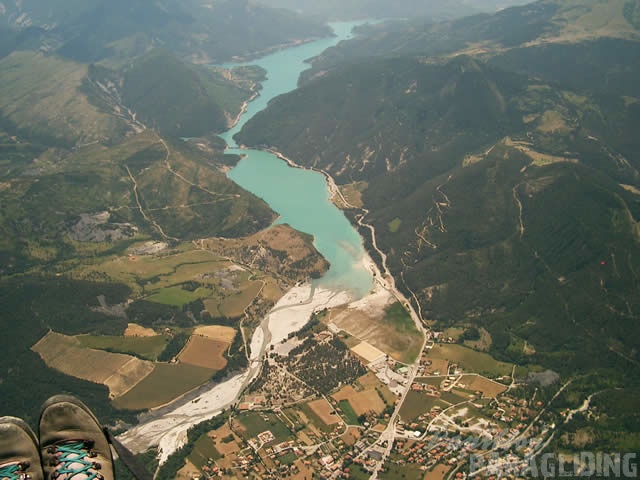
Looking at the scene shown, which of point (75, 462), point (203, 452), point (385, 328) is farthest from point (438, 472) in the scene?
point (75, 462)

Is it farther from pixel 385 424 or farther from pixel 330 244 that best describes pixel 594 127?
pixel 385 424

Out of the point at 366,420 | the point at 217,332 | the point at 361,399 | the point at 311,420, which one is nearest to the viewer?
the point at 311,420

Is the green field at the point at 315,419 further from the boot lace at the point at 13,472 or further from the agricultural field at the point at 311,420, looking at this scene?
the boot lace at the point at 13,472

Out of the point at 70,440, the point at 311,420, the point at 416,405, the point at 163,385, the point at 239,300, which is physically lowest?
the point at 416,405

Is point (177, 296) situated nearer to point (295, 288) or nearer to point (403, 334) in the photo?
point (295, 288)

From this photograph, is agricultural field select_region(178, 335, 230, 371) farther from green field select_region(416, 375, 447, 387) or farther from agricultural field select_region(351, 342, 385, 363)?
green field select_region(416, 375, 447, 387)

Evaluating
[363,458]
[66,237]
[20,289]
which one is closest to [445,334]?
[363,458]

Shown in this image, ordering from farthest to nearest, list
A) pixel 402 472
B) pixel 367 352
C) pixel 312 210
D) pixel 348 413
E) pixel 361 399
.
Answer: pixel 312 210, pixel 367 352, pixel 361 399, pixel 348 413, pixel 402 472
